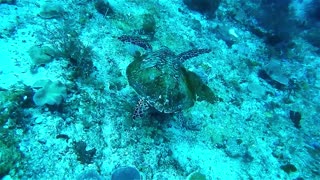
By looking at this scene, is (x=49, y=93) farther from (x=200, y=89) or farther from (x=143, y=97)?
(x=200, y=89)

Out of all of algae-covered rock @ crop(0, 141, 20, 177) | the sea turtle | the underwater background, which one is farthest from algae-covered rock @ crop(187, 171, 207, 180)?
algae-covered rock @ crop(0, 141, 20, 177)

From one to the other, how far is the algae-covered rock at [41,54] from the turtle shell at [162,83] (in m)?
1.76

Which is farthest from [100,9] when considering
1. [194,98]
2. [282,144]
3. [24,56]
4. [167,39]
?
[282,144]

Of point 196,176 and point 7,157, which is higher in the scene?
point 196,176

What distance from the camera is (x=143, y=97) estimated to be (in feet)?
16.2

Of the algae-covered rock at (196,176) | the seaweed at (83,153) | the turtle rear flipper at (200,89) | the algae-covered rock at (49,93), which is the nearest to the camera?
the seaweed at (83,153)

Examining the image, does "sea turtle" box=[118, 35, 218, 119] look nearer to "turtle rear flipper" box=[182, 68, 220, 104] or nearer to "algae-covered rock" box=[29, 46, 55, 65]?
"turtle rear flipper" box=[182, 68, 220, 104]

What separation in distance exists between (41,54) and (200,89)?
12.0 feet

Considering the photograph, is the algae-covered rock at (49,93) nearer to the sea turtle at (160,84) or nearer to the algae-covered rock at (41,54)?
the algae-covered rock at (41,54)

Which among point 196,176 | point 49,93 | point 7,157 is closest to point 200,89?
point 196,176

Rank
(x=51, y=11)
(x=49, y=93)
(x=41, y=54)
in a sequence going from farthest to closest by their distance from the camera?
(x=51, y=11), (x=41, y=54), (x=49, y=93)

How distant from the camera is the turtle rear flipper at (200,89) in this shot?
6215 millimetres

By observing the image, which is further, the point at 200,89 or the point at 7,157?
the point at 200,89

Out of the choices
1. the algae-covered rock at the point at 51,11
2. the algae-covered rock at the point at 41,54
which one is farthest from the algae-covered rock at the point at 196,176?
the algae-covered rock at the point at 51,11
